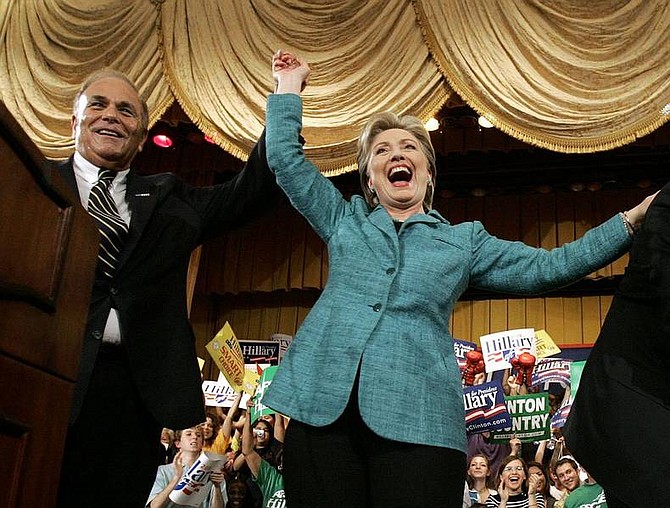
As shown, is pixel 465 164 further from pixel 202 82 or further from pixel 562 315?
pixel 202 82

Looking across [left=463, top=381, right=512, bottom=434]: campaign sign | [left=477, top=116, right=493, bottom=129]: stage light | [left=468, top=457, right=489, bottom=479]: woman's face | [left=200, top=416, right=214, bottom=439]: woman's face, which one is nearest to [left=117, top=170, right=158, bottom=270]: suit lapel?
[left=463, top=381, right=512, bottom=434]: campaign sign

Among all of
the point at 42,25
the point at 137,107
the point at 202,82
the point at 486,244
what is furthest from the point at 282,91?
the point at 42,25

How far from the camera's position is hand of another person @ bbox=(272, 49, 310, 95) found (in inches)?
69.3

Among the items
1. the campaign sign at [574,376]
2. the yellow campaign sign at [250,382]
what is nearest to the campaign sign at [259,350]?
the yellow campaign sign at [250,382]

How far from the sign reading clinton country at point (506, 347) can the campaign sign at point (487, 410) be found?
0.94m

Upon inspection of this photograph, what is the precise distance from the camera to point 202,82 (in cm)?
452

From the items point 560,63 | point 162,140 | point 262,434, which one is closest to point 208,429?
point 262,434

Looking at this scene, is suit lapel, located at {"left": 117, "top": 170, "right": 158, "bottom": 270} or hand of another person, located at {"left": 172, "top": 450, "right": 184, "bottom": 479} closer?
suit lapel, located at {"left": 117, "top": 170, "right": 158, "bottom": 270}

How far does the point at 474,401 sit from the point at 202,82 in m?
2.10

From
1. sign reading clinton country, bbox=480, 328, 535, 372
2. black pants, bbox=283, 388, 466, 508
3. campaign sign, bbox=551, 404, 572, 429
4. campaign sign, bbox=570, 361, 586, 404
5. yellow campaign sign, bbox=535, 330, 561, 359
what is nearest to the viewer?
black pants, bbox=283, 388, 466, 508

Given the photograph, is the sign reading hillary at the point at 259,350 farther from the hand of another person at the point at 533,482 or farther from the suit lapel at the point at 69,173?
the suit lapel at the point at 69,173

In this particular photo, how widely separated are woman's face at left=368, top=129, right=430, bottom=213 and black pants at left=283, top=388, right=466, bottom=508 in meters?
0.43

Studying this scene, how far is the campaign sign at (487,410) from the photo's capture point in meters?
3.79

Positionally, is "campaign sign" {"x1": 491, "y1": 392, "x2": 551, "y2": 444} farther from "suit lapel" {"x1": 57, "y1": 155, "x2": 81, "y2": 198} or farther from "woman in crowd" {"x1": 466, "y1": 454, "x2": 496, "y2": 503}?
"suit lapel" {"x1": 57, "y1": 155, "x2": 81, "y2": 198}
